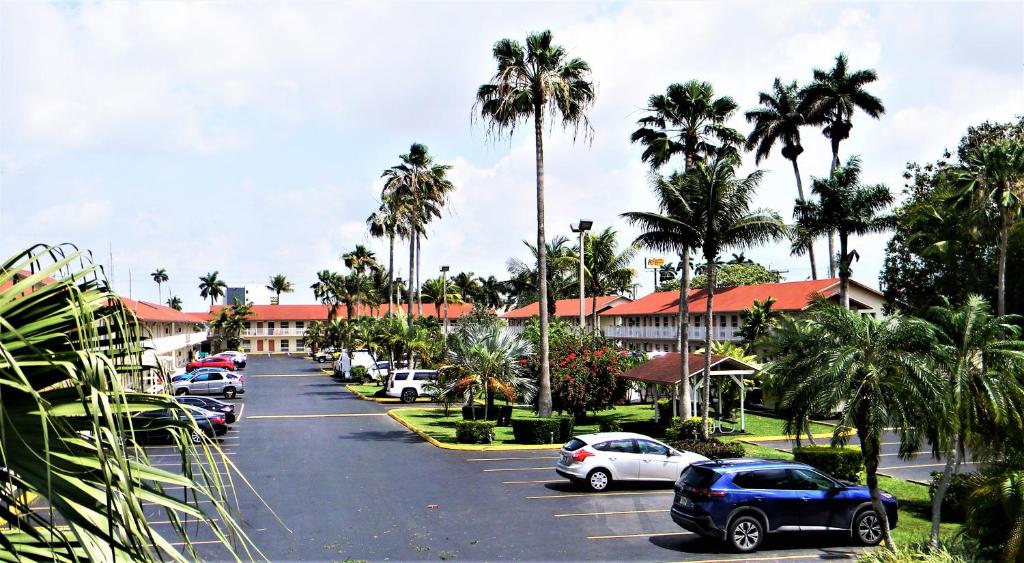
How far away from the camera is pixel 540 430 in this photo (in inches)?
1180

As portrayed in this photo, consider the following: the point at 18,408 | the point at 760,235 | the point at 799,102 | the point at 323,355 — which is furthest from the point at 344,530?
the point at 323,355

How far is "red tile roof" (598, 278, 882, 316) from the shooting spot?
51.8 m

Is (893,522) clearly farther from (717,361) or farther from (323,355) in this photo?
(323,355)

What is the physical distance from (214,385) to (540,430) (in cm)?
2743

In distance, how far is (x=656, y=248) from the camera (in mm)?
29328

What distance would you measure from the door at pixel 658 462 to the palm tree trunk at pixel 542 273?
1049 centimetres

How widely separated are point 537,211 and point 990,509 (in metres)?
22.4

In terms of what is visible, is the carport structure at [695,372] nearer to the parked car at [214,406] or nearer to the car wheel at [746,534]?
the car wheel at [746,534]

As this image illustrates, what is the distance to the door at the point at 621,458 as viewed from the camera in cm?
2139

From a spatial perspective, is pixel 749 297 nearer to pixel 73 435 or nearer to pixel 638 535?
pixel 638 535

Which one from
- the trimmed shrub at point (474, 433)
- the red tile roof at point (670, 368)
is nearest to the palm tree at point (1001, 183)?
the red tile roof at point (670, 368)

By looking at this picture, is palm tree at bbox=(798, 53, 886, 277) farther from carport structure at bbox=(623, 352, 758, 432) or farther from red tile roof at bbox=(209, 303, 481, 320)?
red tile roof at bbox=(209, 303, 481, 320)

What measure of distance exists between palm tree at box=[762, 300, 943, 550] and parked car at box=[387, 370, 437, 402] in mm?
33105

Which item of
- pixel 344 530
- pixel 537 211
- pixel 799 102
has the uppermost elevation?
pixel 799 102
